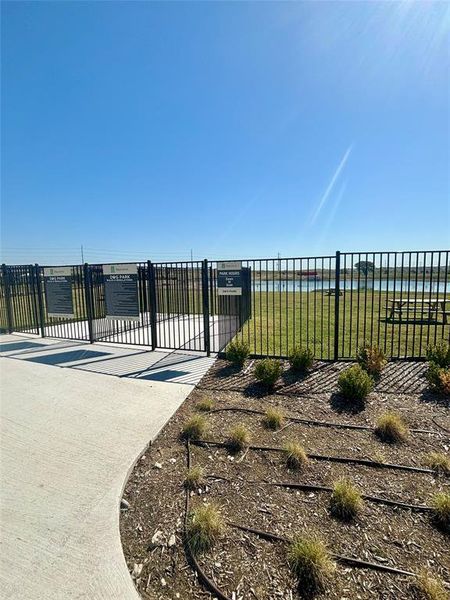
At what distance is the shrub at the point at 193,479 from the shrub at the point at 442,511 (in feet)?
6.25

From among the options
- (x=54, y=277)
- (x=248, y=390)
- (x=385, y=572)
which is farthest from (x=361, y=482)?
(x=54, y=277)

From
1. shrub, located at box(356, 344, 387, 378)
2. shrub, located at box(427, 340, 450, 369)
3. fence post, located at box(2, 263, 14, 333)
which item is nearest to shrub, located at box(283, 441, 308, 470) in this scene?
shrub, located at box(356, 344, 387, 378)

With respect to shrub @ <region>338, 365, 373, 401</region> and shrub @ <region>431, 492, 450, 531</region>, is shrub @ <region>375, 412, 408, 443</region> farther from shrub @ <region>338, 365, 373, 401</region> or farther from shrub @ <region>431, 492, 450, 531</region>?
shrub @ <region>431, 492, 450, 531</region>

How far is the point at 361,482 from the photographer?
2.79 meters

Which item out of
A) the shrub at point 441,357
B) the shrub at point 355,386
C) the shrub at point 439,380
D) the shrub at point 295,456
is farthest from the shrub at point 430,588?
the shrub at point 441,357

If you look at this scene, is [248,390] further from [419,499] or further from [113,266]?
[113,266]

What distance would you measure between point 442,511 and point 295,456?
120cm

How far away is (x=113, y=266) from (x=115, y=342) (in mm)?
2140

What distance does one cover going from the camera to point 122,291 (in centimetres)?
765

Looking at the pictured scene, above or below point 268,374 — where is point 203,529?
below

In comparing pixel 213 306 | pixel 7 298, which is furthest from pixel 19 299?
pixel 213 306

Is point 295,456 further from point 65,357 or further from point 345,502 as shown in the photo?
point 65,357

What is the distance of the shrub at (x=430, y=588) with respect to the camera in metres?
1.77

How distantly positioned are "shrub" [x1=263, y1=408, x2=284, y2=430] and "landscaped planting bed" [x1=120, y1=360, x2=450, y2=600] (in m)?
0.01
